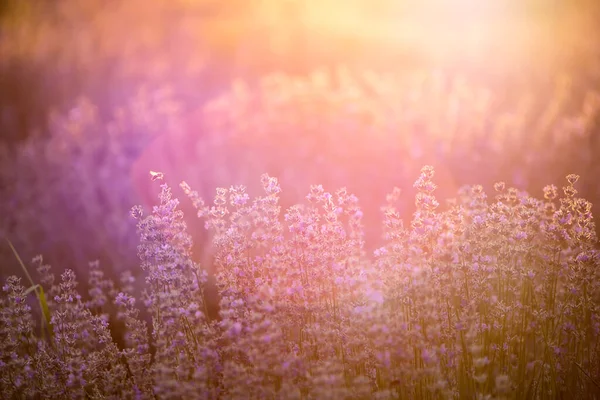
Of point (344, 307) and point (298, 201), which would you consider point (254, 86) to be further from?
point (344, 307)

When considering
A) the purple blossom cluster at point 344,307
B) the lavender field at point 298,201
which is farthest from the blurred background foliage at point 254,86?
the purple blossom cluster at point 344,307

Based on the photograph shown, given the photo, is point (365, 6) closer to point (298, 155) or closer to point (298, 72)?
point (298, 72)

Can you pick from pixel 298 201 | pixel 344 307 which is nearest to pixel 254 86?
pixel 298 201

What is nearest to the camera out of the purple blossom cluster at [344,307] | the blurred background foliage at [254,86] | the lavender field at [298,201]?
the purple blossom cluster at [344,307]

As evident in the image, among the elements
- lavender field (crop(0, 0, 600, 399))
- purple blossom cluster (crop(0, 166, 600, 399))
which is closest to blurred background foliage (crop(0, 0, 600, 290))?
lavender field (crop(0, 0, 600, 399))

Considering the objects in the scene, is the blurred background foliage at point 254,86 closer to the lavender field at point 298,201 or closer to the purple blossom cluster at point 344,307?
the lavender field at point 298,201

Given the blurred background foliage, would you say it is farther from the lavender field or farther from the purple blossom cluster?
the purple blossom cluster

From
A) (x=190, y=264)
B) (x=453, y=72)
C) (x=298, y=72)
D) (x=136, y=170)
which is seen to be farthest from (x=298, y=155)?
(x=453, y=72)
